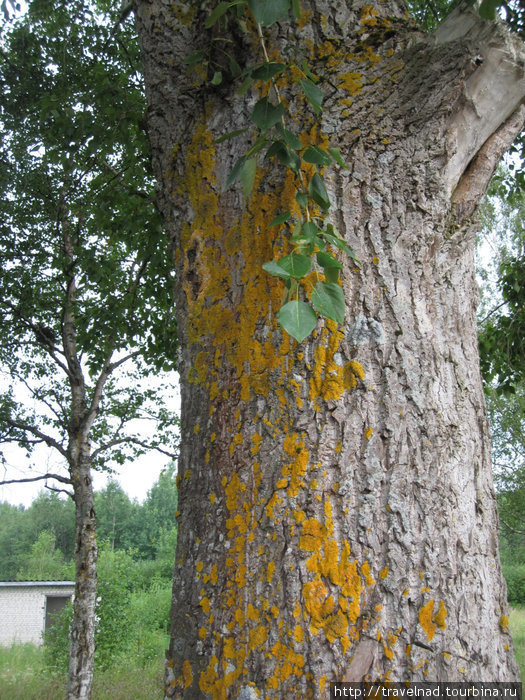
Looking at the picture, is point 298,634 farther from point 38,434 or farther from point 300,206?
point 38,434

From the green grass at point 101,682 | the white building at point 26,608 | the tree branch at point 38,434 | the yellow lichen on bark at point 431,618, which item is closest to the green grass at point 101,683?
the green grass at point 101,682

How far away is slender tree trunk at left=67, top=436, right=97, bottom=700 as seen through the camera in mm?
6668

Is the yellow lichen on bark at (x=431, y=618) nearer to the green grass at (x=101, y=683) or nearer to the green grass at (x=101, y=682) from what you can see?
the green grass at (x=101, y=682)

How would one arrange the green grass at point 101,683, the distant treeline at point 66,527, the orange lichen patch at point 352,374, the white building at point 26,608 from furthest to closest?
the distant treeline at point 66,527, the white building at point 26,608, the green grass at point 101,683, the orange lichen patch at point 352,374

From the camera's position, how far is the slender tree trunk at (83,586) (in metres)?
6.67

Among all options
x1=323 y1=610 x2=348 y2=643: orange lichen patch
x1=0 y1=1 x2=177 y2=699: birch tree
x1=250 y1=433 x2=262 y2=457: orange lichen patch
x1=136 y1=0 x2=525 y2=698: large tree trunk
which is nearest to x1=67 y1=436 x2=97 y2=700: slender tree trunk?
x1=0 y1=1 x2=177 y2=699: birch tree

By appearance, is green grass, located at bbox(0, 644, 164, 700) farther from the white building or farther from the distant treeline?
the distant treeline

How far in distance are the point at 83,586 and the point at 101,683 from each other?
4.12 metres

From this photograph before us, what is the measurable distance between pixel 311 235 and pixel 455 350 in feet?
1.71

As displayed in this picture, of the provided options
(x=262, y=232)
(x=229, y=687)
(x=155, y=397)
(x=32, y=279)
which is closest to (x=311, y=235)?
(x=262, y=232)

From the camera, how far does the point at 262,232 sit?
54.8 inches

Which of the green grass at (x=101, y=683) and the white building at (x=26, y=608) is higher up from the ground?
the green grass at (x=101, y=683)

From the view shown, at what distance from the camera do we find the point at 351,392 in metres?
1.22

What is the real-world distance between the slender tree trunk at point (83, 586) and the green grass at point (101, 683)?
2.36 meters
